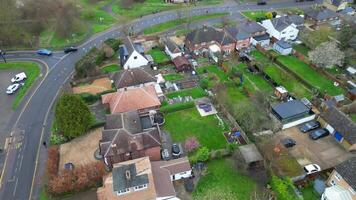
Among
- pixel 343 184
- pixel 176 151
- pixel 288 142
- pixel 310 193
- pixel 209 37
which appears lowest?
pixel 310 193

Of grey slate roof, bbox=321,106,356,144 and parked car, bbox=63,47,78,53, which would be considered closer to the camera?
grey slate roof, bbox=321,106,356,144

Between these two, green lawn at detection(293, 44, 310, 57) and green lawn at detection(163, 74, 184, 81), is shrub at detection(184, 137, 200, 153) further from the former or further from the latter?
green lawn at detection(293, 44, 310, 57)

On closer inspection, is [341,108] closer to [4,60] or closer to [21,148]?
[21,148]

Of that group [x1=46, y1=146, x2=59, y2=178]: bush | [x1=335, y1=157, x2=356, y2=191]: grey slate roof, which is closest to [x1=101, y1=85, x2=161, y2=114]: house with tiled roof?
[x1=46, y1=146, x2=59, y2=178]: bush

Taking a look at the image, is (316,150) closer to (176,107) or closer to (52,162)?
(176,107)

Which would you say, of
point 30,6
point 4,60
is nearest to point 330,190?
point 4,60

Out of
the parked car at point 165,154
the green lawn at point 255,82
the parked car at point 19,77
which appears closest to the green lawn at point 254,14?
the green lawn at point 255,82

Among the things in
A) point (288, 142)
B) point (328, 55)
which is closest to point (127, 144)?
point (288, 142)
